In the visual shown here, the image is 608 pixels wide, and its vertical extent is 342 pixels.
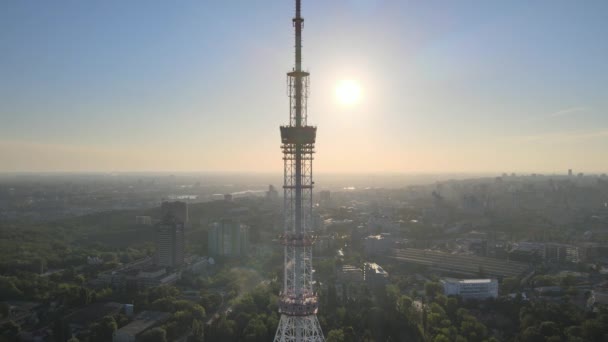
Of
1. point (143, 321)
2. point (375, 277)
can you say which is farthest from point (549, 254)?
point (143, 321)

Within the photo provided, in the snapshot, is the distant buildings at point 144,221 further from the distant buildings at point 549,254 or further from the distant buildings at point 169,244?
the distant buildings at point 549,254

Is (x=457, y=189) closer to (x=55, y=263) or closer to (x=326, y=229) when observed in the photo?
(x=326, y=229)

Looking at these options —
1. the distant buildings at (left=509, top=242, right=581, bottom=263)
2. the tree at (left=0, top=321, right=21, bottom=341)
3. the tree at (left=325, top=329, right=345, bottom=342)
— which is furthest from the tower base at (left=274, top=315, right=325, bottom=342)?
the distant buildings at (left=509, top=242, right=581, bottom=263)

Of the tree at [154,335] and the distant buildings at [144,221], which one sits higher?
the distant buildings at [144,221]

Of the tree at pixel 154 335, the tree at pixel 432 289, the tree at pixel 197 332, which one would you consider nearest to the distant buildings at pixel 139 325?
the tree at pixel 154 335

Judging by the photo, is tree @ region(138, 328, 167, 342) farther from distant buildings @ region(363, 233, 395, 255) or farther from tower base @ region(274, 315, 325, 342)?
distant buildings @ region(363, 233, 395, 255)
